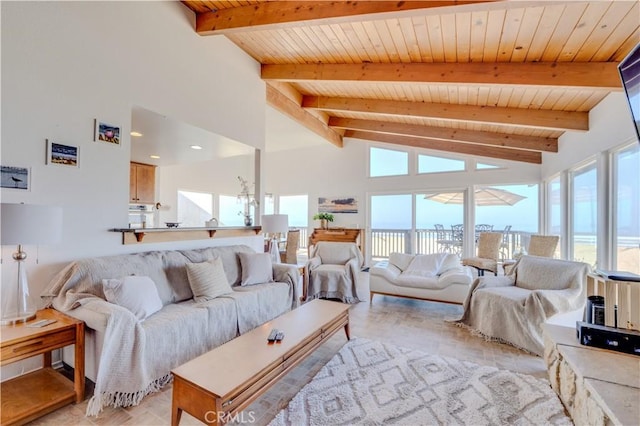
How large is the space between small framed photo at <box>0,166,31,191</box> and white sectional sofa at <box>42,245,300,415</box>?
65cm

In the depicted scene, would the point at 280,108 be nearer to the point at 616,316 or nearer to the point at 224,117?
the point at 224,117

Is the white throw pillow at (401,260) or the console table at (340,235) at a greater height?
the console table at (340,235)

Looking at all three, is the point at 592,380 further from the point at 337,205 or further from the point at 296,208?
the point at 296,208

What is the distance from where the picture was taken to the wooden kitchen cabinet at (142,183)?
5207 millimetres

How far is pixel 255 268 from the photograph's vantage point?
344 centimetres

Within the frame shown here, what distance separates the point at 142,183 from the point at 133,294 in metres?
3.99

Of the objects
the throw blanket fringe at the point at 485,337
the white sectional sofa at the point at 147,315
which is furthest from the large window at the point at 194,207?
the throw blanket fringe at the point at 485,337

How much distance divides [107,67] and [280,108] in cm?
→ 267

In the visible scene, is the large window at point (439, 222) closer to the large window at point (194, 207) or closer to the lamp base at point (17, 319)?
the large window at point (194, 207)

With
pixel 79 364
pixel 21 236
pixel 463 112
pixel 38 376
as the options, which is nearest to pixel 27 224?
pixel 21 236

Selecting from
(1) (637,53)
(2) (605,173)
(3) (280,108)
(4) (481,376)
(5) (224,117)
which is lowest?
(4) (481,376)

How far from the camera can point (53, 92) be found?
2.19m

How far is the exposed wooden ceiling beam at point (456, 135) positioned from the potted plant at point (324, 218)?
7.38 feet

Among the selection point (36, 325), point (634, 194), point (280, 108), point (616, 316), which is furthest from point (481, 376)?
point (280, 108)
